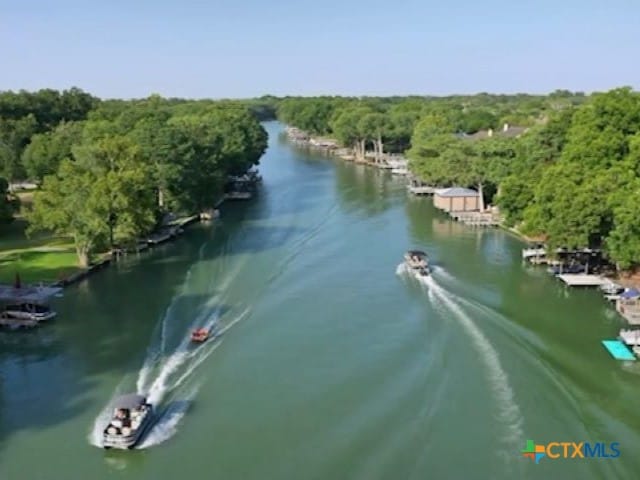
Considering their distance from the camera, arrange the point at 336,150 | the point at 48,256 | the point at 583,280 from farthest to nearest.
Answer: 1. the point at 336,150
2. the point at 48,256
3. the point at 583,280

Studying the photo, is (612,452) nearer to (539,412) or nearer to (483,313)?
(539,412)

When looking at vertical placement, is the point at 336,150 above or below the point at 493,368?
above

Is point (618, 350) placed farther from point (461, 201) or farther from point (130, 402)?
point (461, 201)

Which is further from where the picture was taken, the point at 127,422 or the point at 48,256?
the point at 48,256

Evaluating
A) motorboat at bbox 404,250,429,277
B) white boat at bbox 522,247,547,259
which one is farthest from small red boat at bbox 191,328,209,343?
white boat at bbox 522,247,547,259

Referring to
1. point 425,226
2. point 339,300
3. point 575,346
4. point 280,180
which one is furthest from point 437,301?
point 280,180

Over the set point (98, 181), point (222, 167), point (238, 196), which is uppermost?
point (98, 181)

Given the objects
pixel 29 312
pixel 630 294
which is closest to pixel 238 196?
pixel 29 312
